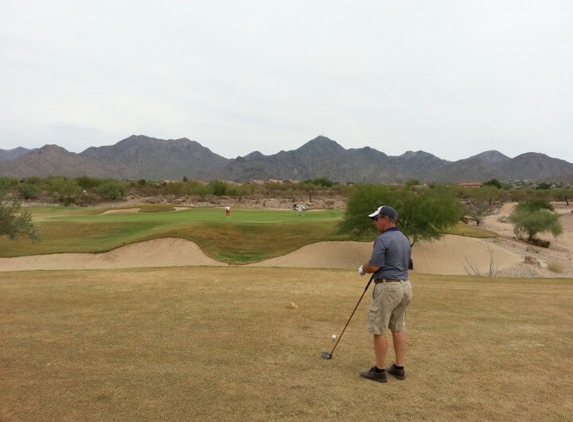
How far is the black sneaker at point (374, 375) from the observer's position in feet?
20.1

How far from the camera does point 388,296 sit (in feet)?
20.2

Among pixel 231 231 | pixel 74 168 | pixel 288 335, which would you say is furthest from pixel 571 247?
pixel 74 168

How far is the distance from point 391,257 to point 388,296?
0.56 m

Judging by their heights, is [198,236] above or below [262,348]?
below

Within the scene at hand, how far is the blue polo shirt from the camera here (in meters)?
6.20

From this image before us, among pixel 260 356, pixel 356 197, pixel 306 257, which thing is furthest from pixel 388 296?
pixel 356 197

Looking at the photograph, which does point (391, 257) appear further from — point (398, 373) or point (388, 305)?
point (398, 373)

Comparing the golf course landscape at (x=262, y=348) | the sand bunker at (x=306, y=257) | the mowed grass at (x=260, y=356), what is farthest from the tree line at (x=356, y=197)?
the mowed grass at (x=260, y=356)

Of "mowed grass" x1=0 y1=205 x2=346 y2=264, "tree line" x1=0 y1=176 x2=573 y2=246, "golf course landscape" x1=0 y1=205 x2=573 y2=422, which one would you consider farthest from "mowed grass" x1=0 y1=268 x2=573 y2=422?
"tree line" x1=0 y1=176 x2=573 y2=246

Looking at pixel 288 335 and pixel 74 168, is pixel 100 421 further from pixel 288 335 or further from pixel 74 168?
pixel 74 168

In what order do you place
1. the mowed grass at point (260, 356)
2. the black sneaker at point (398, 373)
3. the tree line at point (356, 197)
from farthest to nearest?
the tree line at point (356, 197) → the black sneaker at point (398, 373) → the mowed grass at point (260, 356)

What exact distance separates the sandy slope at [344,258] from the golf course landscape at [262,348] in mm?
12162

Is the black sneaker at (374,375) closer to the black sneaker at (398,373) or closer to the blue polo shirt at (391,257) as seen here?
the black sneaker at (398,373)

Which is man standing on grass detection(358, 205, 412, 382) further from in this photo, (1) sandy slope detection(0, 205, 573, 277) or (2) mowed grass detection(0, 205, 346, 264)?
(2) mowed grass detection(0, 205, 346, 264)
